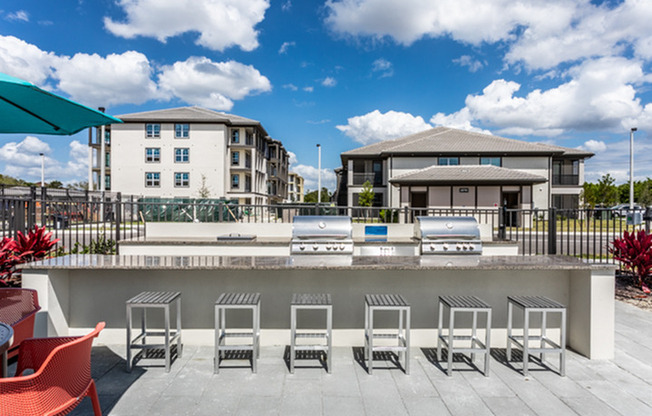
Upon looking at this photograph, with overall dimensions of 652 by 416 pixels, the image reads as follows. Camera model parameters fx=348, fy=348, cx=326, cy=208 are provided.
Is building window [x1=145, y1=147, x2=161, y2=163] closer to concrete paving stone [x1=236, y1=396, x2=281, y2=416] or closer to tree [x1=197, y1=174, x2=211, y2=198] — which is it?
tree [x1=197, y1=174, x2=211, y2=198]

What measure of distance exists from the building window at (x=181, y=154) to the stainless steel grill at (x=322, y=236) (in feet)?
110

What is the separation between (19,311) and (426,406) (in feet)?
12.5

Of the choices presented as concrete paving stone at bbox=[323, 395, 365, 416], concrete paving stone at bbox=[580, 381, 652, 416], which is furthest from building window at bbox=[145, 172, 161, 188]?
concrete paving stone at bbox=[580, 381, 652, 416]

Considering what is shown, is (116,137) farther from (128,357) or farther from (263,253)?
(128,357)

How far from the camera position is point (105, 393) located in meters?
3.12

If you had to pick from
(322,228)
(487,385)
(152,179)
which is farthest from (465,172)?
(152,179)

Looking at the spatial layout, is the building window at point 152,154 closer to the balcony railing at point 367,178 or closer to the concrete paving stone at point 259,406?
the balcony railing at point 367,178

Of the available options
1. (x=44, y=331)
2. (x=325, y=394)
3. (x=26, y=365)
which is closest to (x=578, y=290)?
(x=325, y=394)

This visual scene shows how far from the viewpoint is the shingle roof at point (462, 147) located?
26.9 m

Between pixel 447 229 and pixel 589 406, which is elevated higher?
pixel 447 229

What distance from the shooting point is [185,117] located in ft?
114

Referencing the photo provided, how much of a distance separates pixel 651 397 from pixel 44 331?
595 centimetres

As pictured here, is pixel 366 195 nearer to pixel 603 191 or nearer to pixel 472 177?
pixel 472 177

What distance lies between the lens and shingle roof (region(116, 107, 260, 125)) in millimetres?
34594
